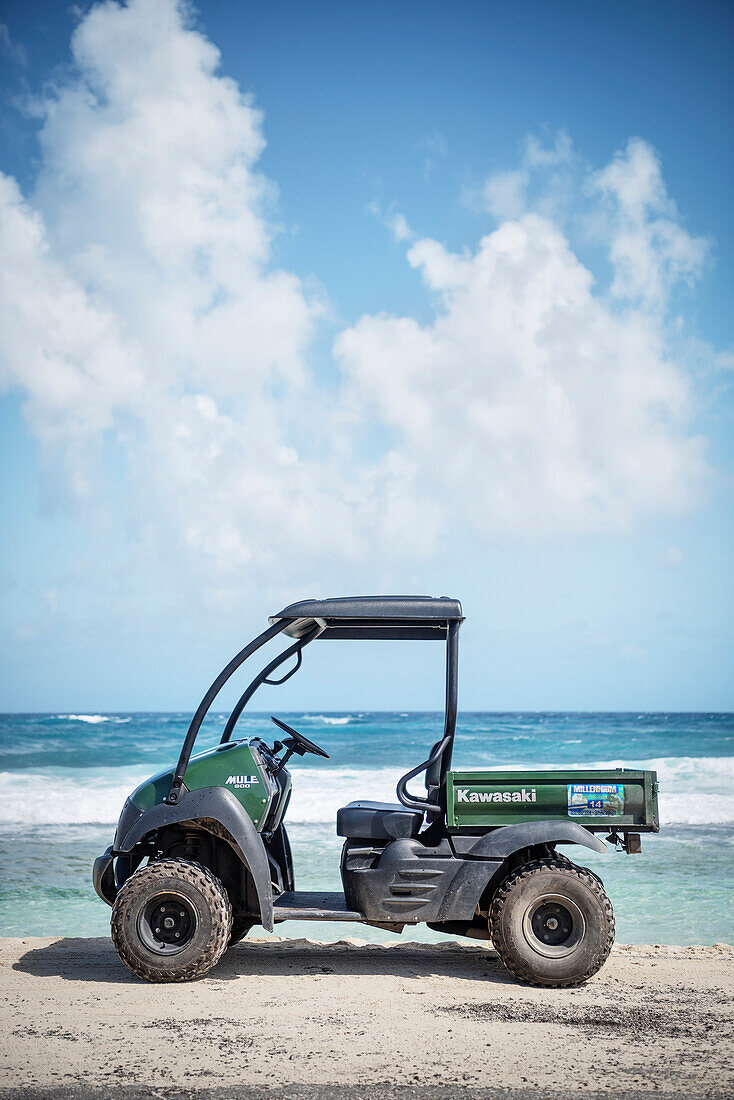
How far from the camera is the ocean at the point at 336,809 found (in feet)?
26.6

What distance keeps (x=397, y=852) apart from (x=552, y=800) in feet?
3.18

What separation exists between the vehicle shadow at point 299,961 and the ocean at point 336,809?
3.00 ft

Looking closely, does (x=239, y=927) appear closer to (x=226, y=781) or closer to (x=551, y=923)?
(x=226, y=781)

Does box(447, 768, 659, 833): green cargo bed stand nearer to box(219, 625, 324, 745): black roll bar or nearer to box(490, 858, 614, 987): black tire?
box(490, 858, 614, 987): black tire

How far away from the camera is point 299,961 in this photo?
602cm

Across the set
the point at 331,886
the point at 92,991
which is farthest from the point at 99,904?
the point at 92,991

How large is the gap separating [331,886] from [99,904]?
85.7 inches

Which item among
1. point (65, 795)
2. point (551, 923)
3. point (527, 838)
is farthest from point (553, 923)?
point (65, 795)

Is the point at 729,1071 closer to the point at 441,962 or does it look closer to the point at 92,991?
the point at 441,962

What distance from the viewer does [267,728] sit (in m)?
37.4

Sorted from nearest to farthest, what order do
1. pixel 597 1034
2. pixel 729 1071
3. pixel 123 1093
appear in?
pixel 123 1093 → pixel 729 1071 → pixel 597 1034

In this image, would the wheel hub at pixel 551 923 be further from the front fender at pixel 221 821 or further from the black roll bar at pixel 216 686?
the black roll bar at pixel 216 686

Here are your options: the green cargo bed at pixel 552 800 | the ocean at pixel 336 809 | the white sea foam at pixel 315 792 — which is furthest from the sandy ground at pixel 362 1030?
the white sea foam at pixel 315 792

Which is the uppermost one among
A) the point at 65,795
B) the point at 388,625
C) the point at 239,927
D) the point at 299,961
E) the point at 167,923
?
the point at 388,625
